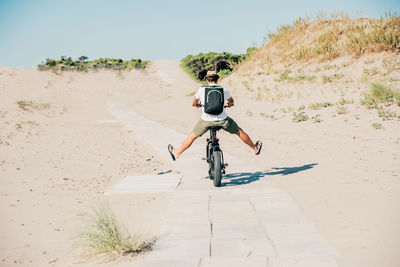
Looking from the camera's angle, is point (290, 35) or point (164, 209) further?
point (290, 35)

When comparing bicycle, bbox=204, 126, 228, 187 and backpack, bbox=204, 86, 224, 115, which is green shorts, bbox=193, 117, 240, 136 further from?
backpack, bbox=204, 86, 224, 115

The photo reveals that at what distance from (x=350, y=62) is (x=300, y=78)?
2616 millimetres

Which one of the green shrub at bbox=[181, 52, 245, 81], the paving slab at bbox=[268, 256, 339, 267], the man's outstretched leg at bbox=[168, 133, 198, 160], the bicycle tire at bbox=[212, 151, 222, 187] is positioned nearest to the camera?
the paving slab at bbox=[268, 256, 339, 267]

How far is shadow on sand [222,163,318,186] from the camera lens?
603 cm

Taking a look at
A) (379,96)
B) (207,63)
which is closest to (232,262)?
(379,96)

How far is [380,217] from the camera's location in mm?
4141

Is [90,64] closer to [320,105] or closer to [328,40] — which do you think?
[328,40]

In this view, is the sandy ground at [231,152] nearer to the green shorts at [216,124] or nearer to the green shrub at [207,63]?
the green shorts at [216,124]

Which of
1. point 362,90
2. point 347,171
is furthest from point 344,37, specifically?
point 347,171

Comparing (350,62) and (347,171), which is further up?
(350,62)

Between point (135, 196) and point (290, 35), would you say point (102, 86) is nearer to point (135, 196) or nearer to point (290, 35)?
point (290, 35)

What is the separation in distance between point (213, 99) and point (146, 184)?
1.89 metres

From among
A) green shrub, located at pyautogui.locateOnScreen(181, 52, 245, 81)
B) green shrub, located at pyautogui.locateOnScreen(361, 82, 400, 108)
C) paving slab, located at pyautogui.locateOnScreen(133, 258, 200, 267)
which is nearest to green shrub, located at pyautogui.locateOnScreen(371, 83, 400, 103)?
green shrub, located at pyautogui.locateOnScreen(361, 82, 400, 108)

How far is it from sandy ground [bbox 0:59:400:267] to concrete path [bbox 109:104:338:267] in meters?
0.22
